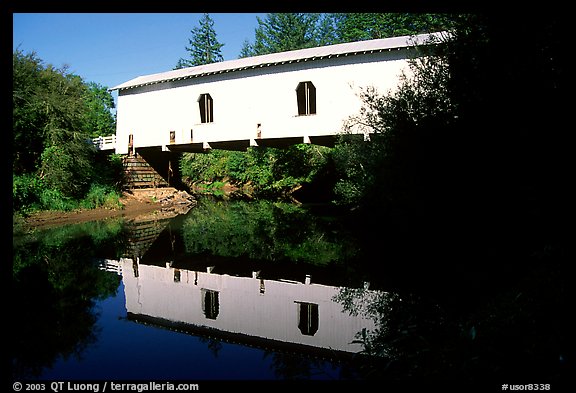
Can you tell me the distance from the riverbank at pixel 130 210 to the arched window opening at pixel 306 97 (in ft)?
23.2

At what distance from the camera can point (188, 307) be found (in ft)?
19.1

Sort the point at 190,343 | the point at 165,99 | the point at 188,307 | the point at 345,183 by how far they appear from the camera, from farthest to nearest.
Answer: the point at 165,99 < the point at 345,183 < the point at 188,307 < the point at 190,343

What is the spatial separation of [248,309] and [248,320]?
1.22ft

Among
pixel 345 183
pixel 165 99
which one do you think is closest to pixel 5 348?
pixel 345 183

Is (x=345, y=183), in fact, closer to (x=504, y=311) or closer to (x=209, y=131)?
(x=209, y=131)

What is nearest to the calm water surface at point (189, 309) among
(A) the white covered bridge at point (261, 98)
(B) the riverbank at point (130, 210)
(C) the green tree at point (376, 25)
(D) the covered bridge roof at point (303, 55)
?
(B) the riverbank at point (130, 210)

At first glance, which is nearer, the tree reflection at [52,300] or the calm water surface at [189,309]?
the calm water surface at [189,309]

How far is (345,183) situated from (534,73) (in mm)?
7680

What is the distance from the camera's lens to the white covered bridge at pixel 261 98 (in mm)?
13531

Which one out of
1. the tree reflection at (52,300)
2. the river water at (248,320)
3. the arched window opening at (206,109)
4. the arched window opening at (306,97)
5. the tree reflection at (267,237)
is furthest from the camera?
the arched window opening at (206,109)

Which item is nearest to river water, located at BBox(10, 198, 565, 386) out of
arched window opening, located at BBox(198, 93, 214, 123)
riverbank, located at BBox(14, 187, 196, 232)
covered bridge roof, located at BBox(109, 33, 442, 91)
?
riverbank, located at BBox(14, 187, 196, 232)

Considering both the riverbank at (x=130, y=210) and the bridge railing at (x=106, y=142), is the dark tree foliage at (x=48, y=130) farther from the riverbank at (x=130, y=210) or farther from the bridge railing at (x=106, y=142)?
the bridge railing at (x=106, y=142)

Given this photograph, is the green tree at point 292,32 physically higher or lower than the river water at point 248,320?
higher

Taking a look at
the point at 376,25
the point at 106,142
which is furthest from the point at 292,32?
the point at 106,142
